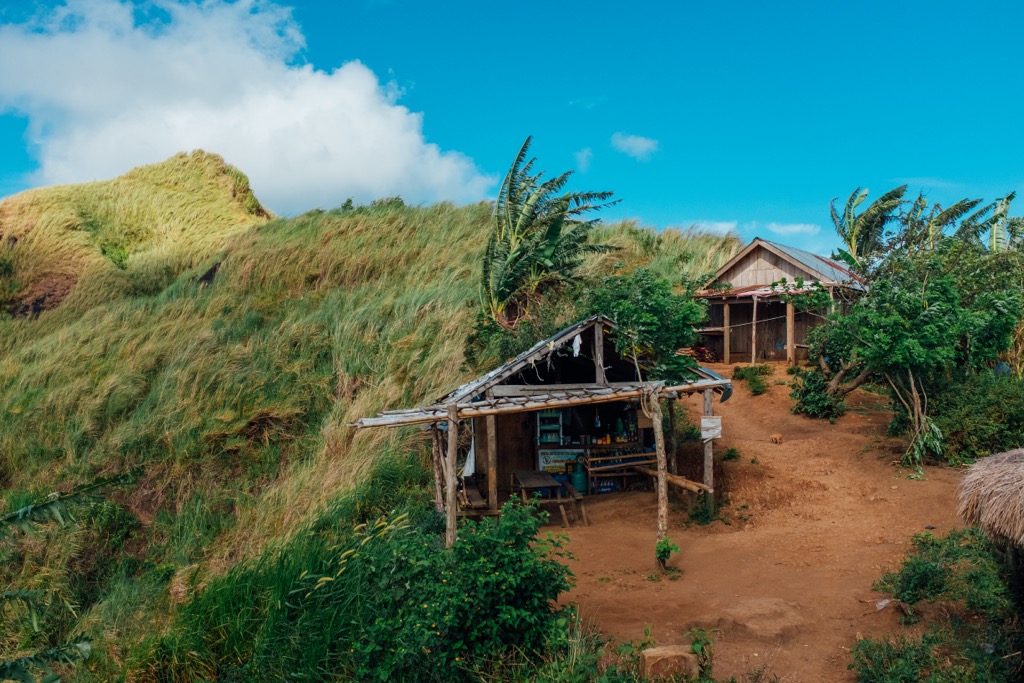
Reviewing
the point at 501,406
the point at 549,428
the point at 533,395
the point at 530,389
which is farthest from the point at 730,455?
the point at 501,406

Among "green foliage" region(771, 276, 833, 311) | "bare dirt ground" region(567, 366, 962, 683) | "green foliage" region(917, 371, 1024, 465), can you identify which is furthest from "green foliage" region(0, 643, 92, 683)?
"green foliage" region(771, 276, 833, 311)

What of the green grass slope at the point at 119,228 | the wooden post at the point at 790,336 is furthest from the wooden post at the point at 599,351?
the green grass slope at the point at 119,228

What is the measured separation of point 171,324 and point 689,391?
44.8ft

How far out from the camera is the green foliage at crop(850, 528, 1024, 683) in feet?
17.4

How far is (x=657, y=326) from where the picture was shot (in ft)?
32.6

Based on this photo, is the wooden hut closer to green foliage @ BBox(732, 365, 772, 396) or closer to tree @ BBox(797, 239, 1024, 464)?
green foliage @ BBox(732, 365, 772, 396)

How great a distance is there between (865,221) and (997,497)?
614 inches

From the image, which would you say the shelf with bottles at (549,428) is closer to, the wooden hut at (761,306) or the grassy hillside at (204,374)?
the grassy hillside at (204,374)

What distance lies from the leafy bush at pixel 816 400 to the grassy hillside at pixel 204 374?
6.78 meters

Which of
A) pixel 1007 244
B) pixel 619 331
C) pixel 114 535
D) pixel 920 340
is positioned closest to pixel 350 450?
pixel 114 535

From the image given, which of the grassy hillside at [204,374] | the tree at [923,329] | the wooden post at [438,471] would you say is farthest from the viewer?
the tree at [923,329]

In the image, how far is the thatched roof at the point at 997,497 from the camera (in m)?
4.97

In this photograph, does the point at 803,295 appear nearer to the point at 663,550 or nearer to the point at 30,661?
the point at 663,550

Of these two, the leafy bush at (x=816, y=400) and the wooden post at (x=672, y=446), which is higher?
the leafy bush at (x=816, y=400)
